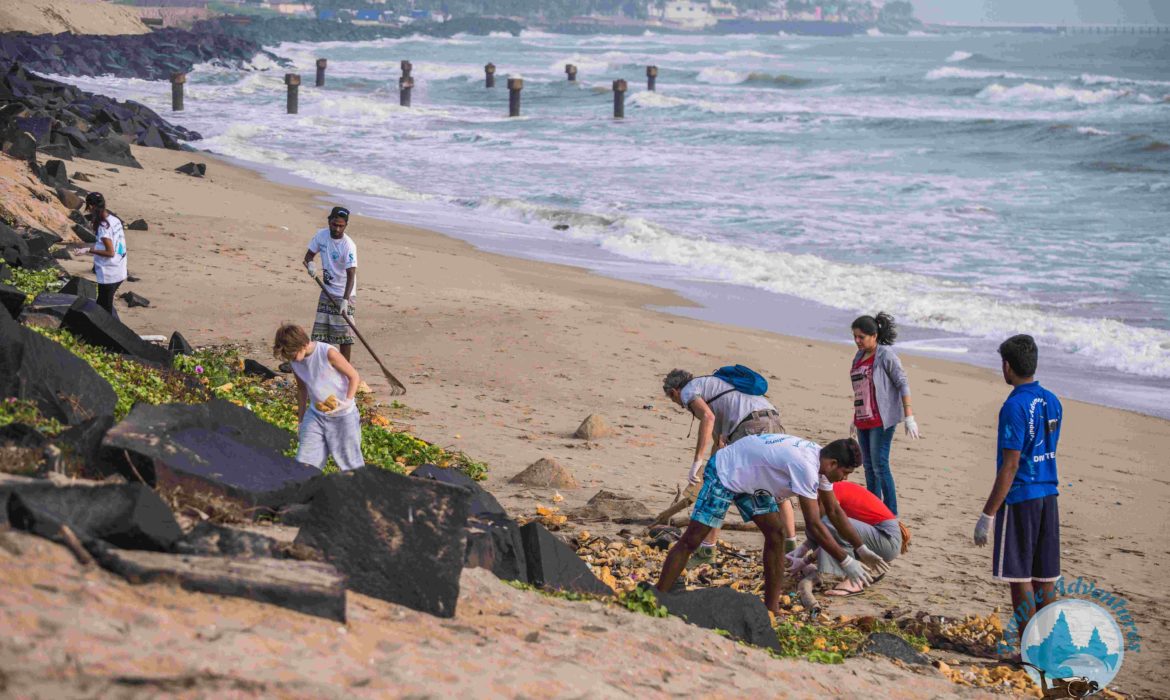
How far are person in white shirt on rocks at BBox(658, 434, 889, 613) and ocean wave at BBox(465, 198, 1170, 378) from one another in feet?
28.4

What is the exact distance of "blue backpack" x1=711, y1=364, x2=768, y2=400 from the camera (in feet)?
23.4

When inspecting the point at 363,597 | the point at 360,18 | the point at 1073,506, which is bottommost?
the point at 1073,506

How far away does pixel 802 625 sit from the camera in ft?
20.8

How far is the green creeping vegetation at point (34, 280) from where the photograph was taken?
10.4 metres

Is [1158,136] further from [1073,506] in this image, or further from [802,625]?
[802,625]

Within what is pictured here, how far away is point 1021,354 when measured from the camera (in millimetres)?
5984

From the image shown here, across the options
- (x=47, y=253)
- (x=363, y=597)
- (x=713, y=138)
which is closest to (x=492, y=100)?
(x=713, y=138)

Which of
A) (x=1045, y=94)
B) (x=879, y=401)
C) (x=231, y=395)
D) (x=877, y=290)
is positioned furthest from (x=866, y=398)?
(x=1045, y=94)

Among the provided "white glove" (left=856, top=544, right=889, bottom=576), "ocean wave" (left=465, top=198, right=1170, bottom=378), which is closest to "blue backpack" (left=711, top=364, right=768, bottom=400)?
"white glove" (left=856, top=544, right=889, bottom=576)

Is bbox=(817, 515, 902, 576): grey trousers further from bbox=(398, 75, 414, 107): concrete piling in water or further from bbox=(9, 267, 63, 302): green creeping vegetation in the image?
bbox=(398, 75, 414, 107): concrete piling in water

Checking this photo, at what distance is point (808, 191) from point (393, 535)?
75.2ft

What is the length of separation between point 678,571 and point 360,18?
145211 millimetres

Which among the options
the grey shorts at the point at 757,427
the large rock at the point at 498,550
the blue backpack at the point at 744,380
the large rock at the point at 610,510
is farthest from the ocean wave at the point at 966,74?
the large rock at the point at 498,550

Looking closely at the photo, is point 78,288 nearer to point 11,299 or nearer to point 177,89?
point 11,299
